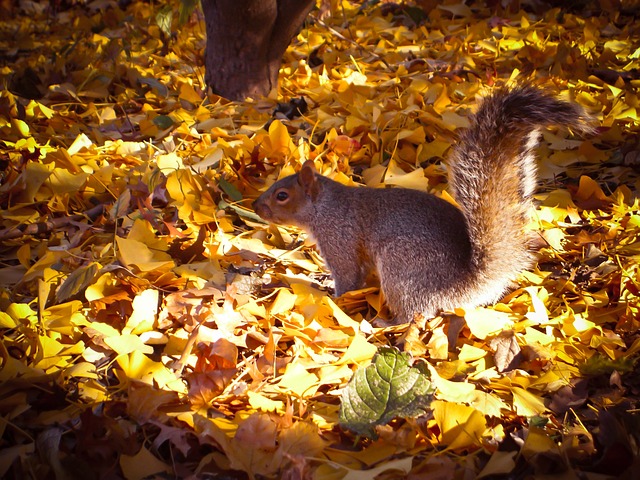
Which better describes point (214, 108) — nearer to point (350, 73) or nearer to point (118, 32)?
point (350, 73)

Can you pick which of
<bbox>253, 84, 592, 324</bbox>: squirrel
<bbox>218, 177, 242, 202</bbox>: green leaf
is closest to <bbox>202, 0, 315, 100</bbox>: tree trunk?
<bbox>218, 177, 242, 202</bbox>: green leaf

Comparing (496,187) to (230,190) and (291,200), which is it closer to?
(291,200)

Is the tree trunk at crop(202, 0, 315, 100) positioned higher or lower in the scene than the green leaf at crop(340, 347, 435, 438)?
higher

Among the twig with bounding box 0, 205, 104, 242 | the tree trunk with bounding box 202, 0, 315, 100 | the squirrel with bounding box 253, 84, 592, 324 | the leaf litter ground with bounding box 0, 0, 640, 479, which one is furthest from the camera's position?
the tree trunk with bounding box 202, 0, 315, 100

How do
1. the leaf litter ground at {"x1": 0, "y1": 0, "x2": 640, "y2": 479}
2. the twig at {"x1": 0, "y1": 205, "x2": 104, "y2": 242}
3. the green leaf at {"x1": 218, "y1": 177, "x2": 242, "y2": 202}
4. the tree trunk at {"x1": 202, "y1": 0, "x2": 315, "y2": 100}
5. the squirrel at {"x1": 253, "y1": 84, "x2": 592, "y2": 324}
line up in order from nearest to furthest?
1. the leaf litter ground at {"x1": 0, "y1": 0, "x2": 640, "y2": 479}
2. the squirrel at {"x1": 253, "y1": 84, "x2": 592, "y2": 324}
3. the twig at {"x1": 0, "y1": 205, "x2": 104, "y2": 242}
4. the green leaf at {"x1": 218, "y1": 177, "x2": 242, "y2": 202}
5. the tree trunk at {"x1": 202, "y1": 0, "x2": 315, "y2": 100}

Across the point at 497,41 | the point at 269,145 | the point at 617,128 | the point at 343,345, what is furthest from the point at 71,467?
the point at 497,41

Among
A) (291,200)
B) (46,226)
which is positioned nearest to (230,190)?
(291,200)

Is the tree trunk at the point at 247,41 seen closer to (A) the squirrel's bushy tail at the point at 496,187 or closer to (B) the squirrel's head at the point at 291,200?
(B) the squirrel's head at the point at 291,200

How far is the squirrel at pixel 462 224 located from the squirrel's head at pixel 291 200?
0.08 metres

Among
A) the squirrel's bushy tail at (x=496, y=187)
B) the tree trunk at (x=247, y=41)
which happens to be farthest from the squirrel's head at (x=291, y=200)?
the tree trunk at (x=247, y=41)

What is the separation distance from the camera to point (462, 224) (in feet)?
7.60

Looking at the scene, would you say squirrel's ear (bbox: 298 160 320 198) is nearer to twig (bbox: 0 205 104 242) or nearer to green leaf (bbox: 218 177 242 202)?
green leaf (bbox: 218 177 242 202)

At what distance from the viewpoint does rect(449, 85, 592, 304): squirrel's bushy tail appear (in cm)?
207

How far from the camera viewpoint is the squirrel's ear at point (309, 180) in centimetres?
258
